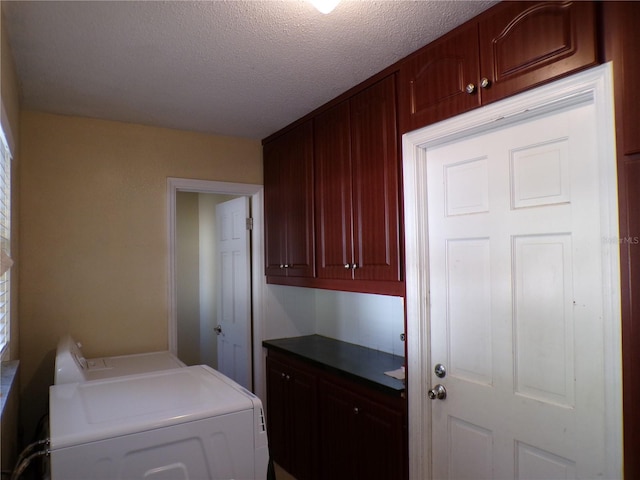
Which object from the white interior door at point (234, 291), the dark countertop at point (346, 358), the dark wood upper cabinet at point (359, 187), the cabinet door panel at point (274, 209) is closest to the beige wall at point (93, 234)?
the cabinet door panel at point (274, 209)

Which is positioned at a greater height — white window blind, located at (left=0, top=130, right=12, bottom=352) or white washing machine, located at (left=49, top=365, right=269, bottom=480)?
white window blind, located at (left=0, top=130, right=12, bottom=352)

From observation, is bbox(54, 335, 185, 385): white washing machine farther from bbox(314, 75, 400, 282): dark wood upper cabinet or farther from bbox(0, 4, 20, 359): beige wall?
bbox(314, 75, 400, 282): dark wood upper cabinet

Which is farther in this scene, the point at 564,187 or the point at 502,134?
the point at 502,134

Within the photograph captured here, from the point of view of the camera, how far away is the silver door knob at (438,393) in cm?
174

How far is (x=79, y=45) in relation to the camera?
1718 mm

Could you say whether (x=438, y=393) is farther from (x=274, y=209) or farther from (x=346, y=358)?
(x=274, y=209)

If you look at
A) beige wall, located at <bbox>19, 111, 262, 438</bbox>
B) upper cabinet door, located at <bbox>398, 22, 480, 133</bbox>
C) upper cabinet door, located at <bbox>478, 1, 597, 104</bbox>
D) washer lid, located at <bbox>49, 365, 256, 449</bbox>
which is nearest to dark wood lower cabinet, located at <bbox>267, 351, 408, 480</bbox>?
washer lid, located at <bbox>49, 365, 256, 449</bbox>

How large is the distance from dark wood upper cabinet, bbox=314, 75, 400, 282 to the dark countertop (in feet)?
1.61

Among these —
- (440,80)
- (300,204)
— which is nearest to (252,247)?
(300,204)

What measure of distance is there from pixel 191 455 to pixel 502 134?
156 cm

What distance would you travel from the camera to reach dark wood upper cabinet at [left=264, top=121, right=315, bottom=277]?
104 inches

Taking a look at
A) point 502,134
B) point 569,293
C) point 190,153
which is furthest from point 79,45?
point 569,293

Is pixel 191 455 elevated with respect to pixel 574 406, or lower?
lower

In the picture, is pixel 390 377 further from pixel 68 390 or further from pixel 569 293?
pixel 68 390
